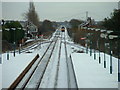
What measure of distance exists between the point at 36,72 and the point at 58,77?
2.74m

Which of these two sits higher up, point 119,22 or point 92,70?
point 119,22

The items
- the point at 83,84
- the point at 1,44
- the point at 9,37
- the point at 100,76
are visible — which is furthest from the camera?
the point at 9,37

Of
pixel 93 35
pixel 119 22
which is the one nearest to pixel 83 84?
pixel 119 22

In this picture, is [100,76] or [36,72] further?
[36,72]

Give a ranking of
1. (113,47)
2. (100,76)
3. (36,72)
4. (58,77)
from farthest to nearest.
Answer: (113,47)
(36,72)
(58,77)
(100,76)

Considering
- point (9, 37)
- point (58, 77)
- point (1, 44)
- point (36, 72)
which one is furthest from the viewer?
point (9, 37)

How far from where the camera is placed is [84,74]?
16.7m

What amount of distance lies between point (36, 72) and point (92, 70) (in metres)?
4.39

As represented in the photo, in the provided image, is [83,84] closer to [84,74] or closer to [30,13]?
[84,74]

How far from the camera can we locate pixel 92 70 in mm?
18141

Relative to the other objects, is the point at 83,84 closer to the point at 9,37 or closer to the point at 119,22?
the point at 119,22

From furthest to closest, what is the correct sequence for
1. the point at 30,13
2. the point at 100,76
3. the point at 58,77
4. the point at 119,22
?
the point at 30,13
the point at 119,22
the point at 58,77
the point at 100,76

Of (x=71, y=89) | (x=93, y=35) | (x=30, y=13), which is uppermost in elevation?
(x=30, y=13)

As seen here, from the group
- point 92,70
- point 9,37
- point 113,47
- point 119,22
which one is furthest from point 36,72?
point 9,37
